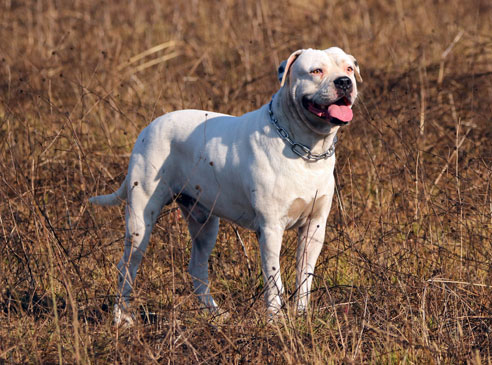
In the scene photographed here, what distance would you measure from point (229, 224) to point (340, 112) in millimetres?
1769

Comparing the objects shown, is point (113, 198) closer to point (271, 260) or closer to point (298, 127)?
point (271, 260)

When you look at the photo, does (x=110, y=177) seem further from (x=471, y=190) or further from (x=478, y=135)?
(x=478, y=135)

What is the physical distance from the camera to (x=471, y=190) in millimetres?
5531

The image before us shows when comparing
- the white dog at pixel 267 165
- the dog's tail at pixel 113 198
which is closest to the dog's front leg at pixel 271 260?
the white dog at pixel 267 165

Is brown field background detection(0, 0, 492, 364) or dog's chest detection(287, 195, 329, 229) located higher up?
dog's chest detection(287, 195, 329, 229)

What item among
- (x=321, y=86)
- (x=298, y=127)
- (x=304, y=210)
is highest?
(x=321, y=86)

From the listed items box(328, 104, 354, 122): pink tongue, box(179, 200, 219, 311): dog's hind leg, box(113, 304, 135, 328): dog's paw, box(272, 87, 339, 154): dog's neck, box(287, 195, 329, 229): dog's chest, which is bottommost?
box(179, 200, 219, 311): dog's hind leg

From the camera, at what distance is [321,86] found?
4004 millimetres

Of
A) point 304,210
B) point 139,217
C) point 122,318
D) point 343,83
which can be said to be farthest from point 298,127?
→ point 122,318

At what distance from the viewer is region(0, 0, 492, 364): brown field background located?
366 centimetres

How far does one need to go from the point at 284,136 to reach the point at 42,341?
171 centimetres

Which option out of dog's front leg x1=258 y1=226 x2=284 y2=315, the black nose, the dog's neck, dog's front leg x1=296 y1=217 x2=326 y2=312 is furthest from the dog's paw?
the black nose

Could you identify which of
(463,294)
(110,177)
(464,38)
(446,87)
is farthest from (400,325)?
(464,38)

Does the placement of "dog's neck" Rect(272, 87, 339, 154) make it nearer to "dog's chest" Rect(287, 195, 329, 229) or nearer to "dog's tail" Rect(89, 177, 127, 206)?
"dog's chest" Rect(287, 195, 329, 229)
